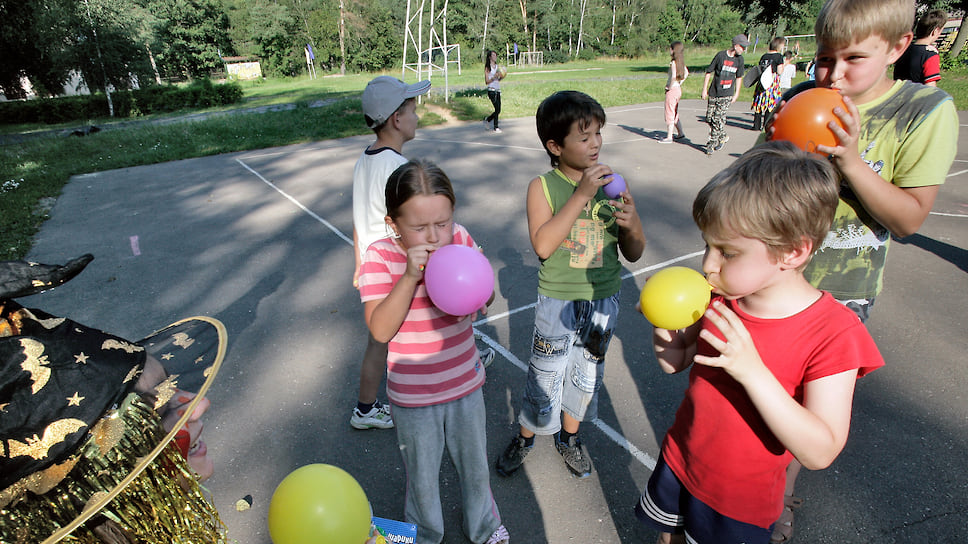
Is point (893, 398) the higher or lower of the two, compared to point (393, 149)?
lower

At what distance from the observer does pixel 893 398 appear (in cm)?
341

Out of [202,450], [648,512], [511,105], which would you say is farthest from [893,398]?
[511,105]

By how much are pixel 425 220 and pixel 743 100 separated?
72.7ft

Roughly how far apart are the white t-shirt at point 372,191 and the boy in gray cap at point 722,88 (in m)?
10.1

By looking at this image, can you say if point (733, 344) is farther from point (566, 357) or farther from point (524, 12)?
point (524, 12)

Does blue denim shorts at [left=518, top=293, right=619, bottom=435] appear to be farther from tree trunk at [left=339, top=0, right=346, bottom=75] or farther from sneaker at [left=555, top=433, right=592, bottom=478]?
tree trunk at [left=339, top=0, right=346, bottom=75]

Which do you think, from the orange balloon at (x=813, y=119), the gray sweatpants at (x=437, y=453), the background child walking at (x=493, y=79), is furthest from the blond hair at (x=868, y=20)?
the background child walking at (x=493, y=79)

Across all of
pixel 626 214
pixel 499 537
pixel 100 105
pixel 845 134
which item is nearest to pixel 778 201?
pixel 845 134

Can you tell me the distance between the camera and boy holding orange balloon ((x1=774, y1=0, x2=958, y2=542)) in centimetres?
171

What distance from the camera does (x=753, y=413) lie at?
148cm

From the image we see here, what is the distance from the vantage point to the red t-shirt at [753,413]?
1.31 m

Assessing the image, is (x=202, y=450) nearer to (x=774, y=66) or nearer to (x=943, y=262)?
(x=943, y=262)

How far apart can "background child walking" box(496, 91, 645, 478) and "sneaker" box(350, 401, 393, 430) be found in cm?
84

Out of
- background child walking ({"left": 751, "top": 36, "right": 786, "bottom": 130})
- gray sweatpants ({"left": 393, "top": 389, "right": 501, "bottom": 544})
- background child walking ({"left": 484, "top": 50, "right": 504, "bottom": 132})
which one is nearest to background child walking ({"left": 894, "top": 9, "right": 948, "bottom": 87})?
background child walking ({"left": 751, "top": 36, "right": 786, "bottom": 130})
